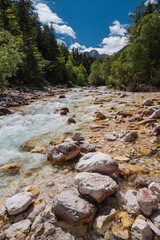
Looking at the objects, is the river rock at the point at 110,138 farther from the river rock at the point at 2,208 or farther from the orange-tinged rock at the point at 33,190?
the river rock at the point at 2,208

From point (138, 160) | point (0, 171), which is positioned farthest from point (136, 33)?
point (0, 171)

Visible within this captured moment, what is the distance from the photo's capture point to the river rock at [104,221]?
1.39 meters

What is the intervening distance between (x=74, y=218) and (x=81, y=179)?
479 mm

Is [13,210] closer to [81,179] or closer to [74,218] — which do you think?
[74,218]

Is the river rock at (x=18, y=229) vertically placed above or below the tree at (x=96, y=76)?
below

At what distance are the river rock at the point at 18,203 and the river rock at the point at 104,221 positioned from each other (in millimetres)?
978

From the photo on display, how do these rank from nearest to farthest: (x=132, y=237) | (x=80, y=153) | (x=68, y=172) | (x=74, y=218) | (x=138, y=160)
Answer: (x=132, y=237) → (x=74, y=218) → (x=68, y=172) → (x=138, y=160) → (x=80, y=153)

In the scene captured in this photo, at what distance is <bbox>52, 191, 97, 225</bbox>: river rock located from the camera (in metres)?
1.41

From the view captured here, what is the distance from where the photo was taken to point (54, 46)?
3897cm

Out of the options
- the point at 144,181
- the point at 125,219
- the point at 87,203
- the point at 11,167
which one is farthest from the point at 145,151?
the point at 11,167

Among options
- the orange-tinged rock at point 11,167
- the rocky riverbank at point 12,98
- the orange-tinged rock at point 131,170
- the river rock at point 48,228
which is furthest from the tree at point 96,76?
the river rock at point 48,228

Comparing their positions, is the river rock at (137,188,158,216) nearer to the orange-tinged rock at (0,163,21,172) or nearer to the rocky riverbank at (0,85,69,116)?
the orange-tinged rock at (0,163,21,172)

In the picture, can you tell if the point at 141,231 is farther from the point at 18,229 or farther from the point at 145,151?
the point at 145,151

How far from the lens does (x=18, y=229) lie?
142 cm
